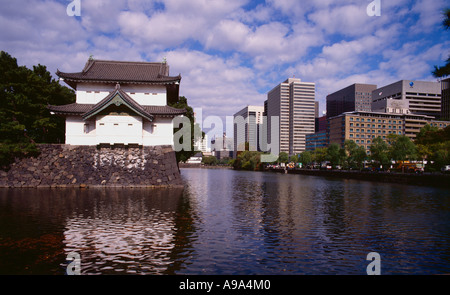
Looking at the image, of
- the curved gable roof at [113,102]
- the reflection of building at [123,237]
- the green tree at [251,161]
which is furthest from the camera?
the green tree at [251,161]

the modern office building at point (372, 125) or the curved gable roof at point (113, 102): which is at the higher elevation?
the modern office building at point (372, 125)

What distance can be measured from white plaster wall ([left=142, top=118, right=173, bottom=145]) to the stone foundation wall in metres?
1.52

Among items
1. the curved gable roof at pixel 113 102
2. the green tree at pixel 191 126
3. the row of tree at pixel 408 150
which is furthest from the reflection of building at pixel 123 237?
the row of tree at pixel 408 150

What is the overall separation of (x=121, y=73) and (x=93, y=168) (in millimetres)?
13117

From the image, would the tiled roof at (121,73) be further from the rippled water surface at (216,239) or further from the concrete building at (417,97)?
the concrete building at (417,97)

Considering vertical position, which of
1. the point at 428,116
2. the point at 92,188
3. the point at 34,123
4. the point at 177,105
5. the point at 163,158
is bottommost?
the point at 92,188

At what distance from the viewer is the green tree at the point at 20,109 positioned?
3508 cm

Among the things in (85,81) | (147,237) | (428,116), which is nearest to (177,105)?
(85,81)

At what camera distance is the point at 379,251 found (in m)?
11.5

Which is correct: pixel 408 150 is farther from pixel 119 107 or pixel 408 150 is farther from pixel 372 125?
pixel 372 125

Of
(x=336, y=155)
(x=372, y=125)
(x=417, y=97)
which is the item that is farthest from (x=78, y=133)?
(x=417, y=97)
